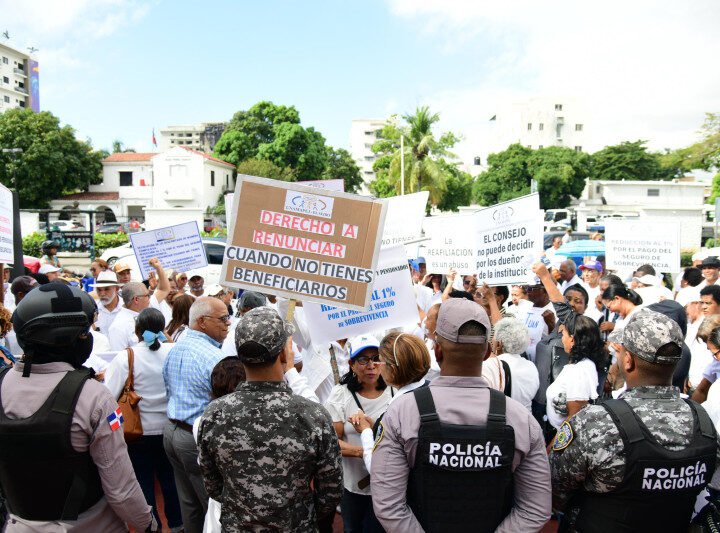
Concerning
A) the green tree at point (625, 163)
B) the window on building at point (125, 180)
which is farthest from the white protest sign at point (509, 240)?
the green tree at point (625, 163)

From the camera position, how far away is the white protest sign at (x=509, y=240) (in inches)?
220

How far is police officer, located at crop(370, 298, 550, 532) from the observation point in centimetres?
232

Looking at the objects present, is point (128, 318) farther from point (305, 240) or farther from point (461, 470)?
point (461, 470)

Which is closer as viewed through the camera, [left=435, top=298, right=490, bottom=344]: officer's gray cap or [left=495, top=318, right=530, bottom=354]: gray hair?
[left=435, top=298, right=490, bottom=344]: officer's gray cap

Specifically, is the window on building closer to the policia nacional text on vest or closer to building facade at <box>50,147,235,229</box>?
building facade at <box>50,147,235,229</box>

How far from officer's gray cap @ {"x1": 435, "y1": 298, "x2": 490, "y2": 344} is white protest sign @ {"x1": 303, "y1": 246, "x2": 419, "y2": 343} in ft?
5.44

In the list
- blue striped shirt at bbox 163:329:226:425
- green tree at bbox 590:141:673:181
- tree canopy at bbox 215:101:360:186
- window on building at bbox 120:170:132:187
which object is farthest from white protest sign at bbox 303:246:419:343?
green tree at bbox 590:141:673:181

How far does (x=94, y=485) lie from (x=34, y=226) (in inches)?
1066

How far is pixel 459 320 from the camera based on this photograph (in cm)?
244

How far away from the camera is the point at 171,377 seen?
12.6ft

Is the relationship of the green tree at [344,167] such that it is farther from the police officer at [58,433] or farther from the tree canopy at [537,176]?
A: the police officer at [58,433]

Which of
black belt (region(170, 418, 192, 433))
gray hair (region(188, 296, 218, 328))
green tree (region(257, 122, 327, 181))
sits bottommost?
black belt (region(170, 418, 192, 433))

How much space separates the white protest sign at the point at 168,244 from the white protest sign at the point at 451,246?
11.3 ft

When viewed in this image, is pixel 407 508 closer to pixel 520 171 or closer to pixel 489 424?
pixel 489 424
